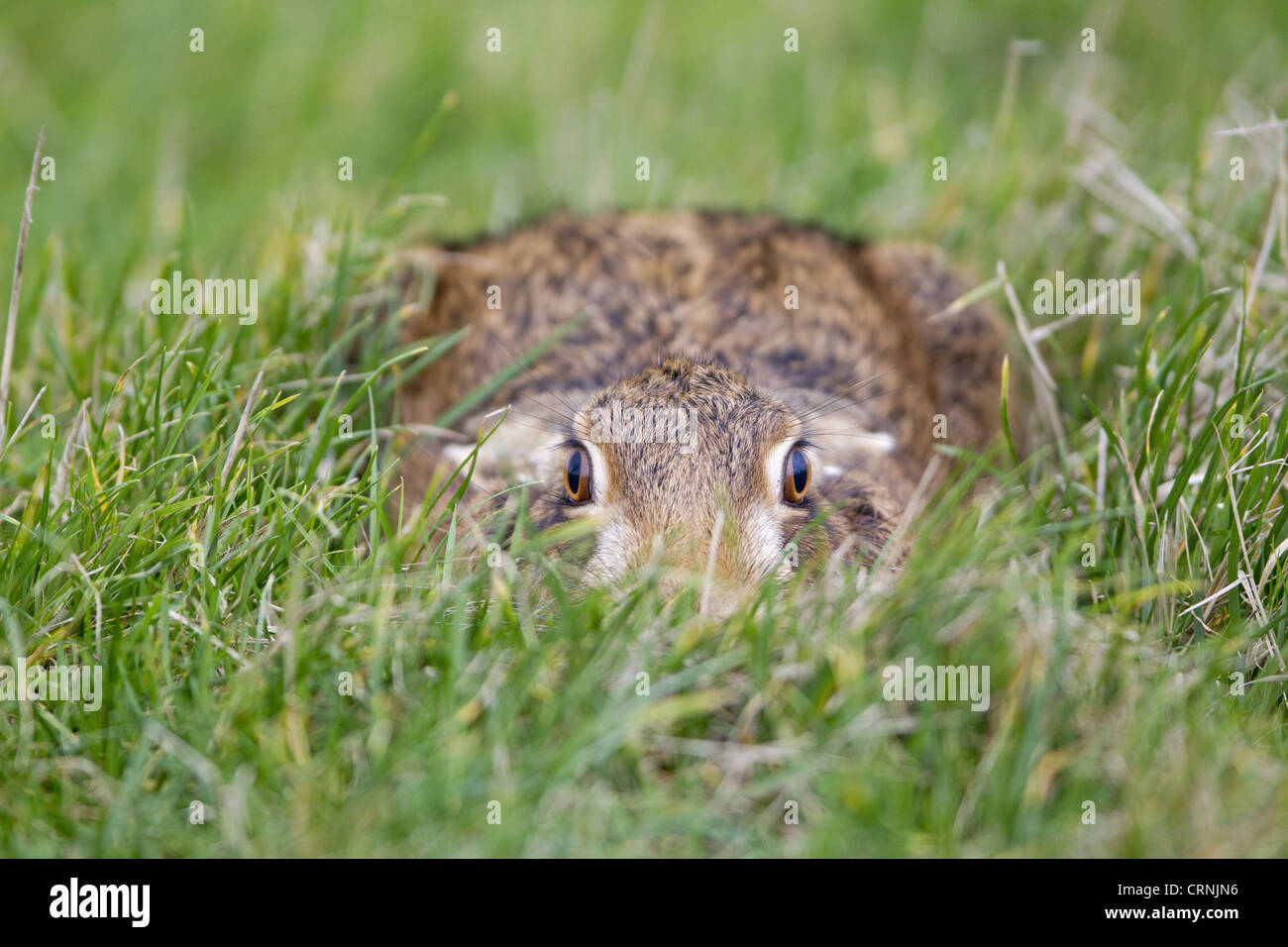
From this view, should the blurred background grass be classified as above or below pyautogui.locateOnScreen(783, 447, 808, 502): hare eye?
above

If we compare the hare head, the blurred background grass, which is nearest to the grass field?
the blurred background grass

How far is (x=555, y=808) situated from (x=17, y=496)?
2.23 m

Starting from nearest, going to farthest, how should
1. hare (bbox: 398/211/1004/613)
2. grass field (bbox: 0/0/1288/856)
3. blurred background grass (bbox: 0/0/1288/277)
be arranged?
grass field (bbox: 0/0/1288/856) → hare (bbox: 398/211/1004/613) → blurred background grass (bbox: 0/0/1288/277)

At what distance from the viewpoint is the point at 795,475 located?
414cm

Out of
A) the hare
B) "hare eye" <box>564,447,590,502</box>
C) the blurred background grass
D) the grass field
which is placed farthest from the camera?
the blurred background grass

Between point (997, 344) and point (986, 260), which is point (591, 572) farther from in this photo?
point (986, 260)

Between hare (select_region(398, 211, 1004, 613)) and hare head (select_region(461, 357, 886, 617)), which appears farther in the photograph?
hare (select_region(398, 211, 1004, 613))

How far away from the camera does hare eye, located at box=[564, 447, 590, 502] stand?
4.06 m

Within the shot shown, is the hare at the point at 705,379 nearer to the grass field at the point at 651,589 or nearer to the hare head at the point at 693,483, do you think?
the hare head at the point at 693,483

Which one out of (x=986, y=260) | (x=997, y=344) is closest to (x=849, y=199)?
(x=986, y=260)

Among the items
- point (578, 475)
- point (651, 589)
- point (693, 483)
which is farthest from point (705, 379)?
point (651, 589)

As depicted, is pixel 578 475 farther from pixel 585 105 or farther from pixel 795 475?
pixel 585 105

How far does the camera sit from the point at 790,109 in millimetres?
7992

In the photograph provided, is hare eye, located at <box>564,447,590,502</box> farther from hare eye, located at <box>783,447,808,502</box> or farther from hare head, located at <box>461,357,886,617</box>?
hare eye, located at <box>783,447,808,502</box>
